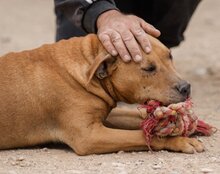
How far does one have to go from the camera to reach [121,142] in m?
4.21

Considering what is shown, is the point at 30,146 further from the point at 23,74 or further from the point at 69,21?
the point at 69,21

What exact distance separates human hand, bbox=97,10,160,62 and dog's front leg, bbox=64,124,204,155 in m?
0.45

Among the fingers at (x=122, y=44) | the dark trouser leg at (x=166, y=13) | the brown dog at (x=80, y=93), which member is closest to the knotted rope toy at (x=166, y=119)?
the brown dog at (x=80, y=93)

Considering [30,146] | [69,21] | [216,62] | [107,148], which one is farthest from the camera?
[216,62]

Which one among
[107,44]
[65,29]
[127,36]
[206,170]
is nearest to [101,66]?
[107,44]

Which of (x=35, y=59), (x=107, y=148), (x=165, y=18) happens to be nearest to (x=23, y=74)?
(x=35, y=59)

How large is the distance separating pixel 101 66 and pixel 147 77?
28cm

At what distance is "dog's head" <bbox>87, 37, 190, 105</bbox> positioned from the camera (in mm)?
4227

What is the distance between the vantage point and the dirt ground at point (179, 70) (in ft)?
12.9

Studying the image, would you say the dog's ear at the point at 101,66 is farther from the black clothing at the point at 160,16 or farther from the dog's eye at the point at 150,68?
the black clothing at the point at 160,16

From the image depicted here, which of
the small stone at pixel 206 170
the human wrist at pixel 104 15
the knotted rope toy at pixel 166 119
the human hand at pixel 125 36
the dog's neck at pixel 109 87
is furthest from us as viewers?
the human wrist at pixel 104 15

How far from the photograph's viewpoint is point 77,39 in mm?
4609

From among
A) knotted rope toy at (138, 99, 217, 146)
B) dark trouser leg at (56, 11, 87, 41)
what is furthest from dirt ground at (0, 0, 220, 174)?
dark trouser leg at (56, 11, 87, 41)

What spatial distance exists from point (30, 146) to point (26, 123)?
7.1 inches
